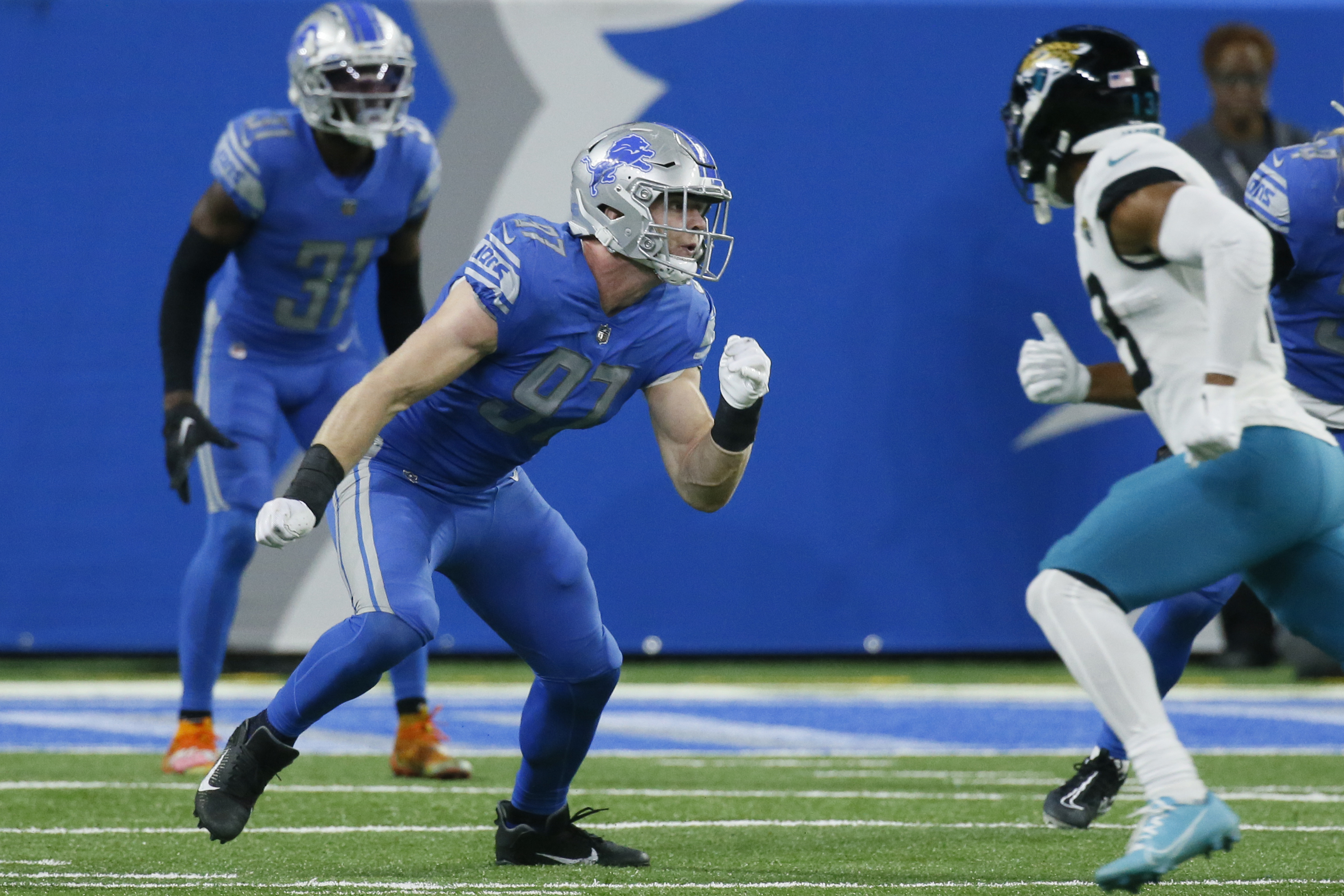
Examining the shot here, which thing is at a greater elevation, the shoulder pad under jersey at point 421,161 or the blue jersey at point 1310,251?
the blue jersey at point 1310,251

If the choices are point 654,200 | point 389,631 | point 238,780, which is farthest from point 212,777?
point 654,200

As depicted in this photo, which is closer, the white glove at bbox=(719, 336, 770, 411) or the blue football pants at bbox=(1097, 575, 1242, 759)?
the white glove at bbox=(719, 336, 770, 411)

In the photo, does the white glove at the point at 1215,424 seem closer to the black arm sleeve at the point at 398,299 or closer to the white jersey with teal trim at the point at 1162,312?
the white jersey with teal trim at the point at 1162,312

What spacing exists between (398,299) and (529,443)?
5.22 ft

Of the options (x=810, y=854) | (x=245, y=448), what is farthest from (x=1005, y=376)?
(x=810, y=854)

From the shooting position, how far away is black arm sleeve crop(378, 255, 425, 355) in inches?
192

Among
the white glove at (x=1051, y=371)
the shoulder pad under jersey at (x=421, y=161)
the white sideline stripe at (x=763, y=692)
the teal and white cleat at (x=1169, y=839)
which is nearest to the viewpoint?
the teal and white cleat at (x=1169, y=839)

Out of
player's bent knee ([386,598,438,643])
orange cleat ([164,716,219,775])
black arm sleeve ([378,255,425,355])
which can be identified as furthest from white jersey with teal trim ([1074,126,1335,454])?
orange cleat ([164,716,219,775])

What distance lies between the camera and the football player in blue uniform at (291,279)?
15.3 feet

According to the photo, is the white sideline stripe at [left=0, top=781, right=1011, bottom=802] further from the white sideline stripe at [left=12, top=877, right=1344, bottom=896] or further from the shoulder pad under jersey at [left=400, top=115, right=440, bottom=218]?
the shoulder pad under jersey at [left=400, top=115, right=440, bottom=218]

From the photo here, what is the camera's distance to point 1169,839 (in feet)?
8.20

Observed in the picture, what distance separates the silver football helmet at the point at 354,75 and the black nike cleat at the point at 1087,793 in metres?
2.33

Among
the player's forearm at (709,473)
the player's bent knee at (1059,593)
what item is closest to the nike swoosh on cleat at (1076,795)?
the player's forearm at (709,473)

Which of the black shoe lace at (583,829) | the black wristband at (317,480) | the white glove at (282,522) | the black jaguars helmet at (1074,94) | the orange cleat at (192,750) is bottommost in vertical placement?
the orange cleat at (192,750)
